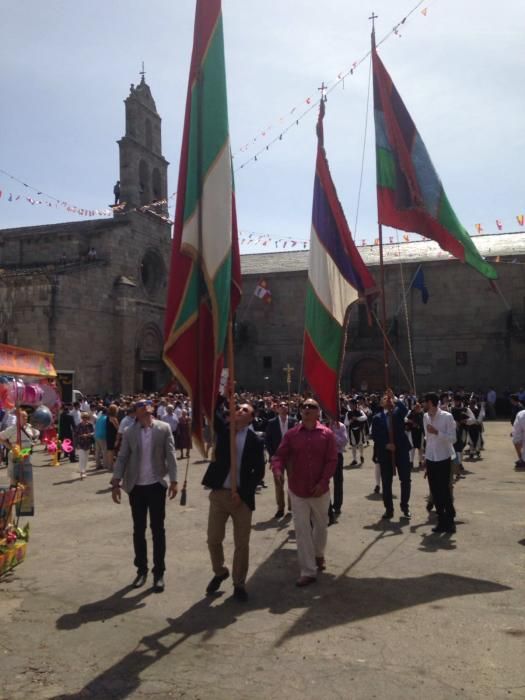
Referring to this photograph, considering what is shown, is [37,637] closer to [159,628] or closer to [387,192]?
[159,628]

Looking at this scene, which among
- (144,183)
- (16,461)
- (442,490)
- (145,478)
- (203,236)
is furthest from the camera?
(144,183)

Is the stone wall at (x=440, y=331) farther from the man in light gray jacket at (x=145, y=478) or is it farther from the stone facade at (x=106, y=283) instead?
the man in light gray jacket at (x=145, y=478)

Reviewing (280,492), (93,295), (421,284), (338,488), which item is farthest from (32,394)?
(421,284)

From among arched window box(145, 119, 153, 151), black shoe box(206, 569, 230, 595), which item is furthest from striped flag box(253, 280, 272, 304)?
black shoe box(206, 569, 230, 595)

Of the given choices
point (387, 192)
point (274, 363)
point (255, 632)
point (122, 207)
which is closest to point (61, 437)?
point (387, 192)

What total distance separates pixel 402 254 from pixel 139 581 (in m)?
30.4

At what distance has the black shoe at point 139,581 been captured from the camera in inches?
225

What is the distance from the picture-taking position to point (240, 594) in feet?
17.5

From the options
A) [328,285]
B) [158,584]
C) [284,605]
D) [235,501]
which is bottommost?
[284,605]

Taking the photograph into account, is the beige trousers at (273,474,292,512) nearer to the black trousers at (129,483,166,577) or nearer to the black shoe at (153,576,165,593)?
the black trousers at (129,483,166,577)

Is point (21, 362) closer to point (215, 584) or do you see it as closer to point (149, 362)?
point (215, 584)

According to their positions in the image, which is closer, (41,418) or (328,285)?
(328,285)

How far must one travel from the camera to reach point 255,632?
15.1 feet

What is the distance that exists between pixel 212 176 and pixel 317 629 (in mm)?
4031
